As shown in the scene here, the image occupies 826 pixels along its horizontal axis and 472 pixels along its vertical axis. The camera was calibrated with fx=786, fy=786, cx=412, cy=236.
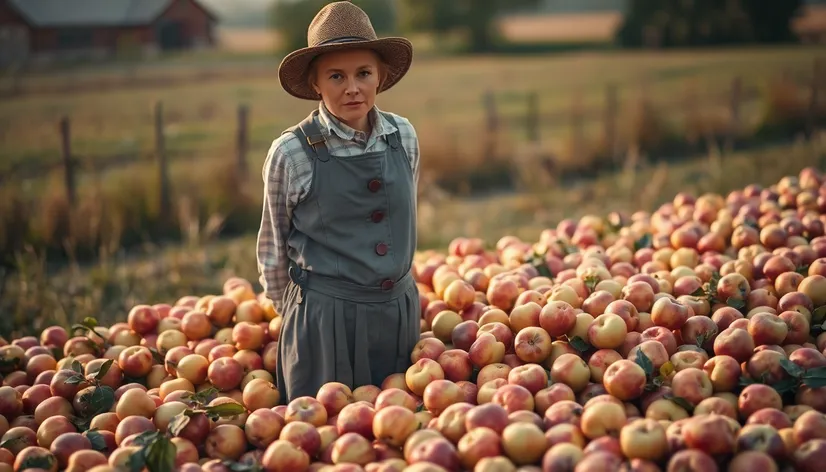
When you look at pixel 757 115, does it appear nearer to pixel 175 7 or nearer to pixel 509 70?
pixel 509 70

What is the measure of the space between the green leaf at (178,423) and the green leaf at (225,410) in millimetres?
87

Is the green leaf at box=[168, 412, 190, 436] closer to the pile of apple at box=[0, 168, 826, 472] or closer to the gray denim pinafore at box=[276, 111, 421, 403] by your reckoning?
the pile of apple at box=[0, 168, 826, 472]

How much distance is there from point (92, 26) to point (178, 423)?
334 inches

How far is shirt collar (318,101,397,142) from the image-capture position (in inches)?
126

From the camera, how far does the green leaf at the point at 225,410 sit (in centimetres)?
285

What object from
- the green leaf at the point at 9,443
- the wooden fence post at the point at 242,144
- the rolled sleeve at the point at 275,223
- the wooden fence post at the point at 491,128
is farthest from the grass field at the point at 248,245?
the rolled sleeve at the point at 275,223

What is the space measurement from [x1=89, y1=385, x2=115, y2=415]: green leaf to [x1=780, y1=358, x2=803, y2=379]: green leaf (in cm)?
262

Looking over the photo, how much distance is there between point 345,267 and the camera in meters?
3.18

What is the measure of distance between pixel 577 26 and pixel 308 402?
15.1 m

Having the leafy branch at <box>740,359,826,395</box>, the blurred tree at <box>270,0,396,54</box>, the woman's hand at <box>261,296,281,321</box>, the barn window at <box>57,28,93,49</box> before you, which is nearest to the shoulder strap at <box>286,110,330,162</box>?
the woman's hand at <box>261,296,281,321</box>

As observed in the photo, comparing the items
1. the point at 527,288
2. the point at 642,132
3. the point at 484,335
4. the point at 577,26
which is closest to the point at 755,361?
the point at 484,335

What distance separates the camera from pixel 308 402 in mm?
2896

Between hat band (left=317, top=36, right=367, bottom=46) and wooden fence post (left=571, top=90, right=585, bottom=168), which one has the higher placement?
hat band (left=317, top=36, right=367, bottom=46)

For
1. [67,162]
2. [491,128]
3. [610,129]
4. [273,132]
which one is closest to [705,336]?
[67,162]
